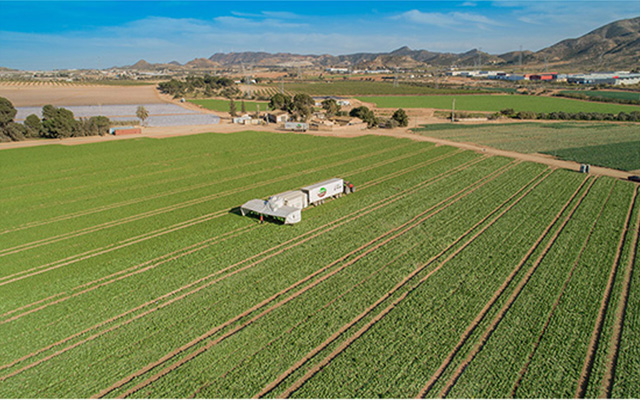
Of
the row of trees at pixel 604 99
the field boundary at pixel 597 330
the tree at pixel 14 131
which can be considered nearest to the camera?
the field boundary at pixel 597 330

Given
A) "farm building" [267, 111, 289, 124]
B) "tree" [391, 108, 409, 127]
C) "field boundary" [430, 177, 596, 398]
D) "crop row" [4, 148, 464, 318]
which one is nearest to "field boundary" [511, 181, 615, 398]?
"field boundary" [430, 177, 596, 398]

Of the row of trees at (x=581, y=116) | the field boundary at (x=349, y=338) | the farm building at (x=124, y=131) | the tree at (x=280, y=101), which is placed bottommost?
the field boundary at (x=349, y=338)

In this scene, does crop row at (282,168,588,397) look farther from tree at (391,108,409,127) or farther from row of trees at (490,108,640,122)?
row of trees at (490,108,640,122)

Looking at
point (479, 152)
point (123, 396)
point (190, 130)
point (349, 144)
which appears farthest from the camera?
point (190, 130)

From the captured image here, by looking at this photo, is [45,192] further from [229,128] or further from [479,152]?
[479,152]

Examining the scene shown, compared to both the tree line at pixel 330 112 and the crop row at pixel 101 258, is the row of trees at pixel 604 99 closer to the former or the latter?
the tree line at pixel 330 112

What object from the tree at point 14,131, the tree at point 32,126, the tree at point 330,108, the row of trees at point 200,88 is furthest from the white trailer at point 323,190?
the row of trees at point 200,88

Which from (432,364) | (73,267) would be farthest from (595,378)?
(73,267)
